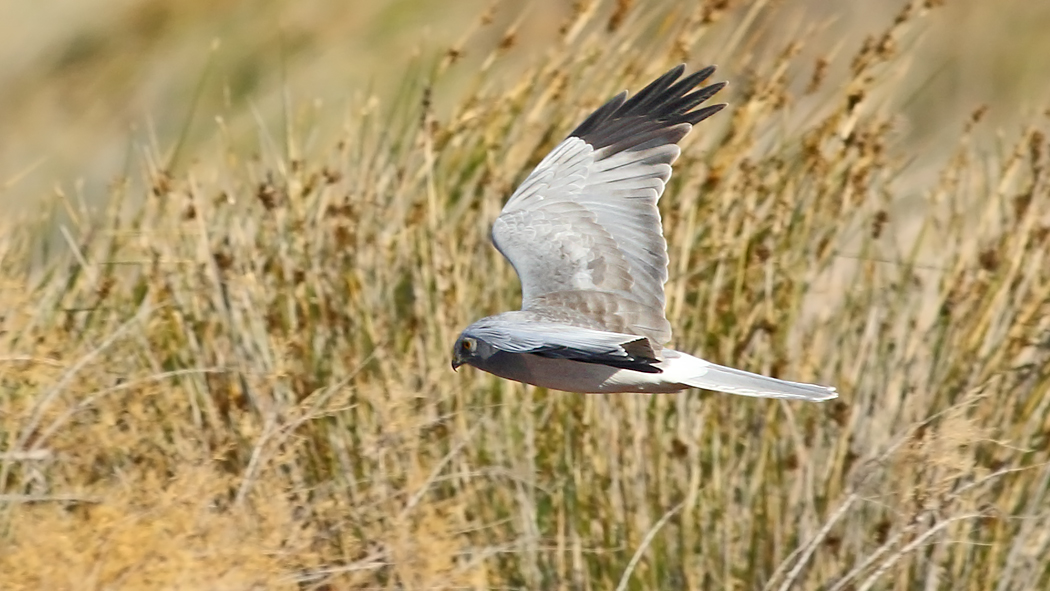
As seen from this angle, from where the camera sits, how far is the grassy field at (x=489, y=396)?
125 inches

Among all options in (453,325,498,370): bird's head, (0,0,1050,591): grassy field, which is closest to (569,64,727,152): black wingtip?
(0,0,1050,591): grassy field

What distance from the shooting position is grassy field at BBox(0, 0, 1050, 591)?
10.4 ft

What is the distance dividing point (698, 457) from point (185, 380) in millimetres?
1211

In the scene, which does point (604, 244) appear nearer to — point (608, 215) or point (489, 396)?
point (608, 215)

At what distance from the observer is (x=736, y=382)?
10.5 ft

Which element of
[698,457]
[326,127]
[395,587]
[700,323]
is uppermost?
[326,127]

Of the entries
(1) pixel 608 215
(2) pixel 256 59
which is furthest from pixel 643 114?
(2) pixel 256 59

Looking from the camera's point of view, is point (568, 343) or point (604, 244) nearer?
point (568, 343)

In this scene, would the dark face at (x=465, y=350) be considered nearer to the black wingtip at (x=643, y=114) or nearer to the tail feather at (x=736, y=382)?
the tail feather at (x=736, y=382)

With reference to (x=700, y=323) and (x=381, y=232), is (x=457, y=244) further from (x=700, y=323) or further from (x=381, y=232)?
Answer: (x=700, y=323)

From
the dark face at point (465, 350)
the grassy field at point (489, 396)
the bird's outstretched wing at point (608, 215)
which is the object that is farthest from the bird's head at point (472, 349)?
the bird's outstretched wing at point (608, 215)

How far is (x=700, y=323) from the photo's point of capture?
3.85 meters

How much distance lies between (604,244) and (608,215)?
88 mm

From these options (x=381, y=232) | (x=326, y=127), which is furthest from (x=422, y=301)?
(x=326, y=127)
